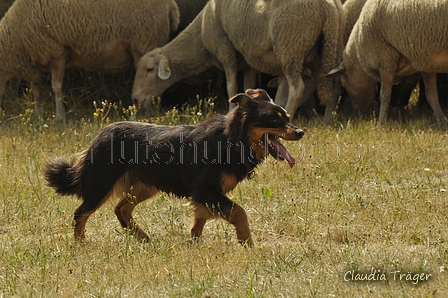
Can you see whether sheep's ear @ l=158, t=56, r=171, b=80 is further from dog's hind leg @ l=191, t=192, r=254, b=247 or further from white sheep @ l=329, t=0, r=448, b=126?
dog's hind leg @ l=191, t=192, r=254, b=247

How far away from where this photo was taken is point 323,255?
→ 5.51 meters

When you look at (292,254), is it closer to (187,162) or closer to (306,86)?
(187,162)

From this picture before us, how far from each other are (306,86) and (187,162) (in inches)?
199

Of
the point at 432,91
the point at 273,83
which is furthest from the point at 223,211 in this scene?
the point at 273,83

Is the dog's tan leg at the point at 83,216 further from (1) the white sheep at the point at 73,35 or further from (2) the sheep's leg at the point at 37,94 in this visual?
(2) the sheep's leg at the point at 37,94

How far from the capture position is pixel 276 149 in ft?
19.1

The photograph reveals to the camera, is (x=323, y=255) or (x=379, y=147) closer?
(x=323, y=255)

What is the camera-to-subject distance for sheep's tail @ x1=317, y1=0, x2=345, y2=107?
1006 cm

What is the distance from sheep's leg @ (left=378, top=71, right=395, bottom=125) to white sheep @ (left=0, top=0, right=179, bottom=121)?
316 centimetres

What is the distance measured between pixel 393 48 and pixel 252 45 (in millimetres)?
1754

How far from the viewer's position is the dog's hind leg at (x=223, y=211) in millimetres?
5691

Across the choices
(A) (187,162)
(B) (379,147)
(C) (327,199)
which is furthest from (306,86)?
(A) (187,162)

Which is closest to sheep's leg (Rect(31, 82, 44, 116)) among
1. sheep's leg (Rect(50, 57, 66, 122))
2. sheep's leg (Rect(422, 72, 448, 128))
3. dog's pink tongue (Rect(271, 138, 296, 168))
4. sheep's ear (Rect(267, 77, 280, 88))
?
sheep's leg (Rect(50, 57, 66, 122))

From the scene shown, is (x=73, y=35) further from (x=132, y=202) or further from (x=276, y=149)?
(x=276, y=149)
